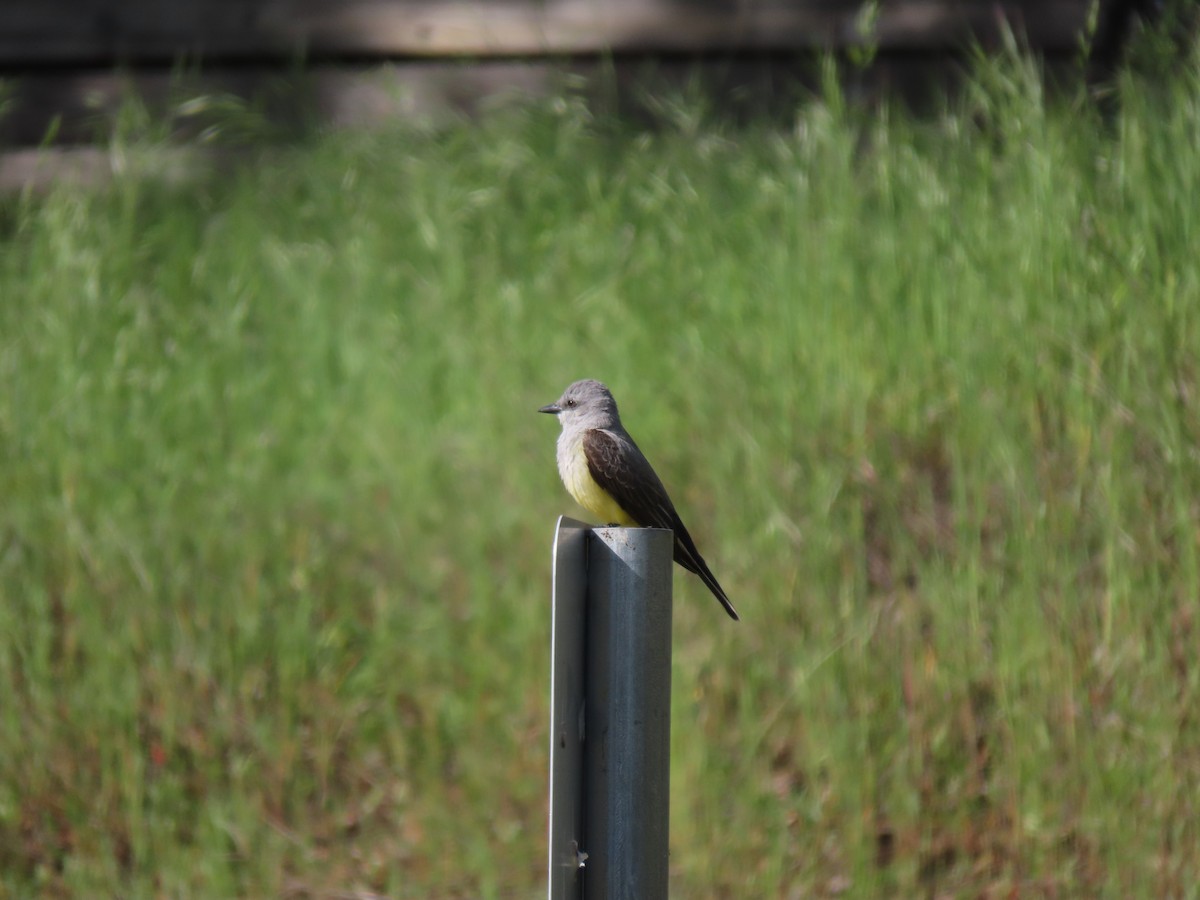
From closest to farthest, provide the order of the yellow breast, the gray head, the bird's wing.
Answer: the bird's wing
the yellow breast
the gray head

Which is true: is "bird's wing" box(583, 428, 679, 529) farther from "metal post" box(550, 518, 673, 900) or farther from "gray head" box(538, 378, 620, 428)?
"metal post" box(550, 518, 673, 900)

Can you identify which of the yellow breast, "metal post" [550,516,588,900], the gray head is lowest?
"metal post" [550,516,588,900]

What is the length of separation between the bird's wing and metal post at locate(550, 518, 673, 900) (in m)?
1.71

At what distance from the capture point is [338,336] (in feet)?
21.3

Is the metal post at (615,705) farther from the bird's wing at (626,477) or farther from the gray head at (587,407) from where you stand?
the gray head at (587,407)

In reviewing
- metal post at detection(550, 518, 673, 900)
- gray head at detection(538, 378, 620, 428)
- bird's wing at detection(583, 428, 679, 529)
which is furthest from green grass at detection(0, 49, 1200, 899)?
metal post at detection(550, 518, 673, 900)

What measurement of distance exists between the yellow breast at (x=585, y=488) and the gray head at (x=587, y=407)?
0.11m

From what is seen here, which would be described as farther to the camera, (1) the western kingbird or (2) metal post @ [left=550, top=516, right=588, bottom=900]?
(1) the western kingbird

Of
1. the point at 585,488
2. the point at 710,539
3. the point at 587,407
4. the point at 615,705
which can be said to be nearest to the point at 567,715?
the point at 615,705

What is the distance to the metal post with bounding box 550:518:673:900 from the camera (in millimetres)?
2004

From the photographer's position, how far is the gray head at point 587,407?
13.2 feet

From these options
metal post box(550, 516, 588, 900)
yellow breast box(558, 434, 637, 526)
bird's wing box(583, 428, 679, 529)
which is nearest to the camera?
metal post box(550, 516, 588, 900)

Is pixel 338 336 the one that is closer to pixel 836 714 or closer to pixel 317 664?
pixel 317 664

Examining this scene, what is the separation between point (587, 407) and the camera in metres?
4.11
